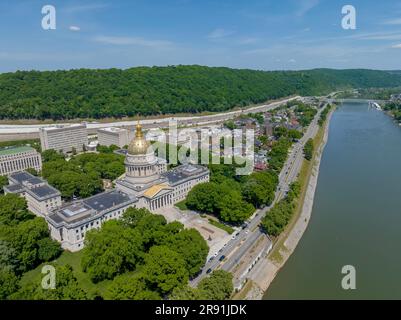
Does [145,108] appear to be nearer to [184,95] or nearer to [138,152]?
[184,95]

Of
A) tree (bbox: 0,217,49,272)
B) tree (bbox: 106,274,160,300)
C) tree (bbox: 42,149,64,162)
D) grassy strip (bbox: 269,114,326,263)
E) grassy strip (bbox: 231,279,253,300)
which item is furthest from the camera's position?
tree (bbox: 42,149,64,162)

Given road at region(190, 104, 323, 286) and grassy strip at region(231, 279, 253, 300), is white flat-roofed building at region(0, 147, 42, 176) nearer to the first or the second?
road at region(190, 104, 323, 286)

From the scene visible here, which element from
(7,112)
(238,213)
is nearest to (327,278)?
(238,213)

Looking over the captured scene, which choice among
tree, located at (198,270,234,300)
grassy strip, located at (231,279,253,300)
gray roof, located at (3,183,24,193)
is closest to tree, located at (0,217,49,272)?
gray roof, located at (3,183,24,193)

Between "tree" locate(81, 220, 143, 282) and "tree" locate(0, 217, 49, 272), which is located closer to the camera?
"tree" locate(81, 220, 143, 282)

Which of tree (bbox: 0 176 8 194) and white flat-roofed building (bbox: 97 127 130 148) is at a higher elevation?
white flat-roofed building (bbox: 97 127 130 148)

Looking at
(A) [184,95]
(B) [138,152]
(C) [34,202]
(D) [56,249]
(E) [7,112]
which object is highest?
(A) [184,95]

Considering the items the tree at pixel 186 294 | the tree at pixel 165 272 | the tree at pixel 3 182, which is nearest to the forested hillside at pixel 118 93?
the tree at pixel 3 182

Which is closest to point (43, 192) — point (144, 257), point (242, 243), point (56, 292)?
point (144, 257)
